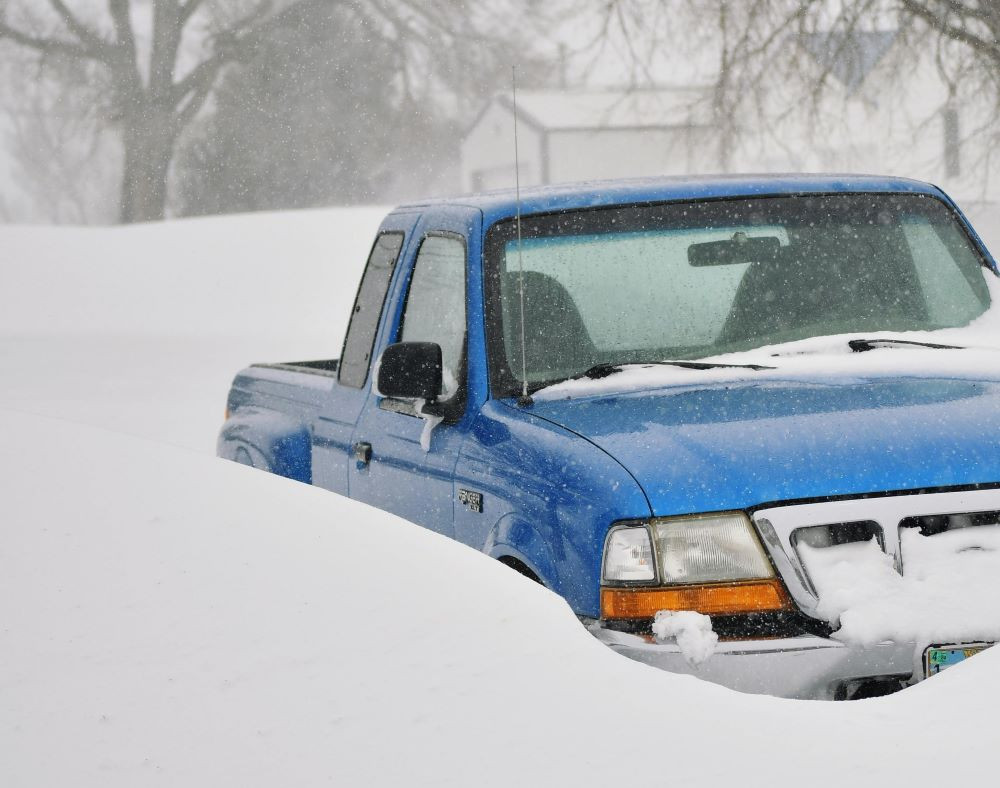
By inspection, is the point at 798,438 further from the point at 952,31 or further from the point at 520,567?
the point at 952,31

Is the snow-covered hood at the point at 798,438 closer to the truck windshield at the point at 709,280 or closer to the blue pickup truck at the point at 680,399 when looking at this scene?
the blue pickup truck at the point at 680,399

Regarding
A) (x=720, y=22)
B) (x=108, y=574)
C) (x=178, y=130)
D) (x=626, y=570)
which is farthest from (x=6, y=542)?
(x=178, y=130)

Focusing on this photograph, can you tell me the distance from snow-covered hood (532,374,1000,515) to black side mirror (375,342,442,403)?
567 millimetres

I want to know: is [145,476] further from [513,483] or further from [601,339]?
[601,339]

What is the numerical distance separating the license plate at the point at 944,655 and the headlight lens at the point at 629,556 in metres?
0.62

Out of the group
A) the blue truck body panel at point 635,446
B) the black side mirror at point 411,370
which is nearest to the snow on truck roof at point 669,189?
the blue truck body panel at point 635,446

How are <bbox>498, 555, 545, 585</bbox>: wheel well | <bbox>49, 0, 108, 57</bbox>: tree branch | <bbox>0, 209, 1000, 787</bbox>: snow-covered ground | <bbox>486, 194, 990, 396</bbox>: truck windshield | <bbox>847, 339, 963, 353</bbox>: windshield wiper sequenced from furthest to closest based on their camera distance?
<bbox>49, 0, 108, 57</bbox>: tree branch → <bbox>486, 194, 990, 396</bbox>: truck windshield → <bbox>847, 339, 963, 353</bbox>: windshield wiper → <bbox>498, 555, 545, 585</bbox>: wheel well → <bbox>0, 209, 1000, 787</bbox>: snow-covered ground

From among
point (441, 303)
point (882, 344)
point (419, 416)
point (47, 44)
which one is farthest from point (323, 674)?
point (47, 44)

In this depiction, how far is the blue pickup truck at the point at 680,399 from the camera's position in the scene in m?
3.60

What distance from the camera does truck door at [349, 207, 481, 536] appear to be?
15.7ft

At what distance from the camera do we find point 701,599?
142 inches

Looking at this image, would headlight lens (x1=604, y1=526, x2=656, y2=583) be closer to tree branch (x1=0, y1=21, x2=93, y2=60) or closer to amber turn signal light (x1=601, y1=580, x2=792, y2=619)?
amber turn signal light (x1=601, y1=580, x2=792, y2=619)

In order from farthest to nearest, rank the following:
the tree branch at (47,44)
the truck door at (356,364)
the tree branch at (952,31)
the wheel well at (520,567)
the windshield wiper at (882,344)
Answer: the tree branch at (47,44), the tree branch at (952,31), the truck door at (356,364), the windshield wiper at (882,344), the wheel well at (520,567)

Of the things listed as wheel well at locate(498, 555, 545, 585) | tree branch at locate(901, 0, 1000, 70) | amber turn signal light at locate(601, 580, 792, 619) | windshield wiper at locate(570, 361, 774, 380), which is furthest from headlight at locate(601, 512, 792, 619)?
tree branch at locate(901, 0, 1000, 70)
